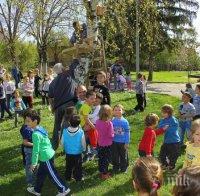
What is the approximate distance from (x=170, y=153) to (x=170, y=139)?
297 millimetres

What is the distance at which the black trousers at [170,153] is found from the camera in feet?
30.4

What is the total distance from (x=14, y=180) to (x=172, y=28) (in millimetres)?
35755

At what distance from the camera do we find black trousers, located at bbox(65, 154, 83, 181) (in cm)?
831

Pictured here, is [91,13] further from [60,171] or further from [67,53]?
[60,171]

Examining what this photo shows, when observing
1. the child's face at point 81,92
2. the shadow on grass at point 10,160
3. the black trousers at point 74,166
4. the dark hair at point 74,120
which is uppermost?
the child's face at point 81,92

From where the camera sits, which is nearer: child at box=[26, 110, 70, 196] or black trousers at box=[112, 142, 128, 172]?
child at box=[26, 110, 70, 196]

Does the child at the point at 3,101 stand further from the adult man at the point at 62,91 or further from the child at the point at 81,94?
the child at the point at 81,94

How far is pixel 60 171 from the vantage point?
924 centimetres

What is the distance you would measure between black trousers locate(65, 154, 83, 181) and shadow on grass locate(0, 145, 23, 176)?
1.44 m

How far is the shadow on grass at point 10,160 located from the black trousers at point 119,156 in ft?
6.55

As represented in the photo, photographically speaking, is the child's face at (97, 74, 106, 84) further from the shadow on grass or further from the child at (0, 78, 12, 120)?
the child at (0, 78, 12, 120)

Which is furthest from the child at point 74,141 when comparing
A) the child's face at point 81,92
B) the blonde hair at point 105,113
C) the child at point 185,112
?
the child at point 185,112

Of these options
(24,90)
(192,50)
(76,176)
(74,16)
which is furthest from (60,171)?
(192,50)

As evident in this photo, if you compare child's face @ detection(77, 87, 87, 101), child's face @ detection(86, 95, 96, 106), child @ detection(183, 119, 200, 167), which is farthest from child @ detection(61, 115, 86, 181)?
child @ detection(183, 119, 200, 167)
